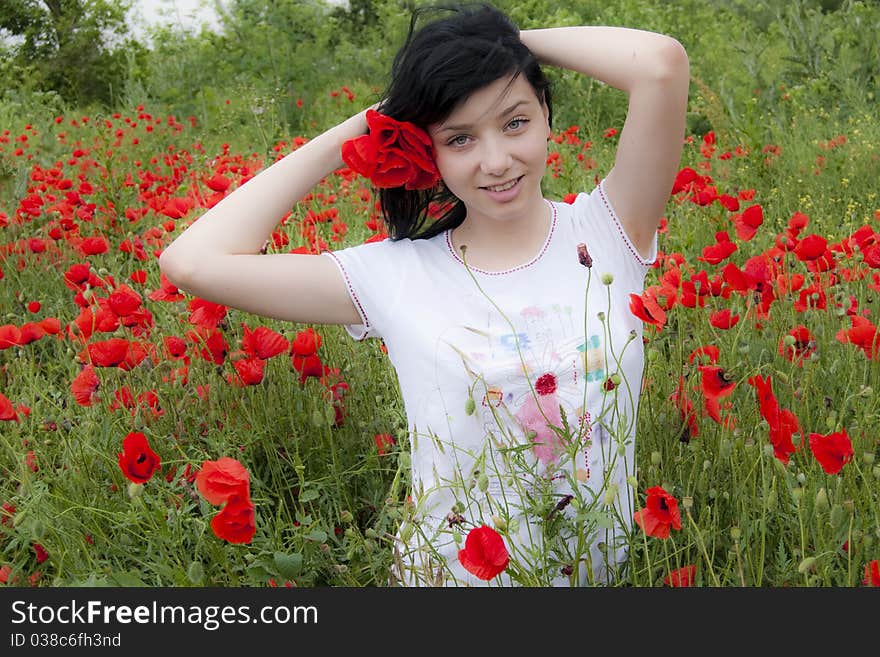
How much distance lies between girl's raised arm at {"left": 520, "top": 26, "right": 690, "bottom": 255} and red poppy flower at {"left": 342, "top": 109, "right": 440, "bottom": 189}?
0.97ft

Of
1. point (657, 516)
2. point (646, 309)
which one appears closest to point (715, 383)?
point (646, 309)

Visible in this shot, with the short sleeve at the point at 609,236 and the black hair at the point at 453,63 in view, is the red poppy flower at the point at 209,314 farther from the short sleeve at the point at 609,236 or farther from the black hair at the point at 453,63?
the short sleeve at the point at 609,236

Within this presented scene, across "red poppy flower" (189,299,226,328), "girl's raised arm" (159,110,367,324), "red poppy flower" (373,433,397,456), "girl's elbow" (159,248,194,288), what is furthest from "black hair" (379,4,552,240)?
"red poppy flower" (373,433,397,456)

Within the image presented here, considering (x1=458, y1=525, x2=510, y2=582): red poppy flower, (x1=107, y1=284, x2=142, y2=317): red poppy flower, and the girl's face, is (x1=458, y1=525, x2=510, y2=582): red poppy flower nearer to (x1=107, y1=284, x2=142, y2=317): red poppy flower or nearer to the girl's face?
the girl's face

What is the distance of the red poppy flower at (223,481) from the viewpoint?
1.19m

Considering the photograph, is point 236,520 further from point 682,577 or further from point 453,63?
point 453,63

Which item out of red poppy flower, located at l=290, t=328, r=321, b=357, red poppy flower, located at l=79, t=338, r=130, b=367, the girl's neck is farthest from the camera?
red poppy flower, located at l=290, t=328, r=321, b=357

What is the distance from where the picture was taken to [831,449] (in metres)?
1.23

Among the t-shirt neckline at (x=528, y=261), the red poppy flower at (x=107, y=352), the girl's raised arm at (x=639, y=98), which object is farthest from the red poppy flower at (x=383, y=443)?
the girl's raised arm at (x=639, y=98)

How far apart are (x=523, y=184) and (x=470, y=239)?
173 millimetres

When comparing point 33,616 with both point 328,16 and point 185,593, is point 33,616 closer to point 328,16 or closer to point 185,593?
point 185,593

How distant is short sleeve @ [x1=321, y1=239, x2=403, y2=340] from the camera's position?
1.66m

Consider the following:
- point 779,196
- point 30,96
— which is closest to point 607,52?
point 779,196

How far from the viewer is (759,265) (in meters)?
1.81
